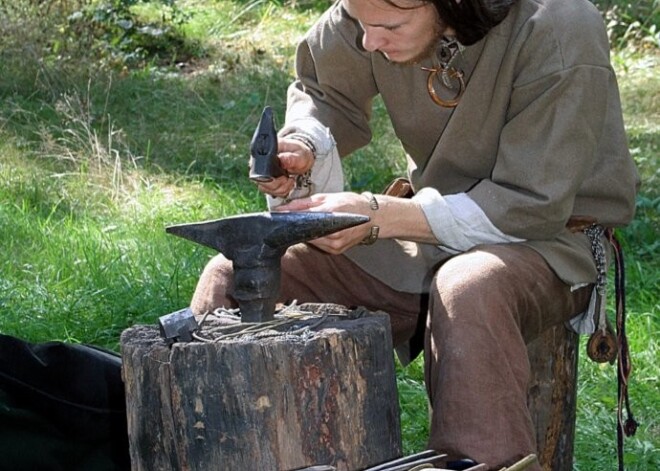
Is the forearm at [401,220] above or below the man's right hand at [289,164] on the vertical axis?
below

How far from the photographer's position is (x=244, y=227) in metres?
3.01

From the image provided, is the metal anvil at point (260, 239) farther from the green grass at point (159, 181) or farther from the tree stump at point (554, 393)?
the green grass at point (159, 181)

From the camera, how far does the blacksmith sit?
3.06 metres

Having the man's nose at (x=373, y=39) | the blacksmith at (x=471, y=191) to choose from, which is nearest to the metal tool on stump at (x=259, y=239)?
the blacksmith at (x=471, y=191)

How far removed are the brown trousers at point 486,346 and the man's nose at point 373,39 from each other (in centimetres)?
60

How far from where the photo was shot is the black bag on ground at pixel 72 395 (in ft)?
12.7

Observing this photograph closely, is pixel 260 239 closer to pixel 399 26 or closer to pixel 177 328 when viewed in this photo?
pixel 177 328

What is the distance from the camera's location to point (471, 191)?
3.38 meters

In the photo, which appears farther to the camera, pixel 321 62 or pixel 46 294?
pixel 46 294

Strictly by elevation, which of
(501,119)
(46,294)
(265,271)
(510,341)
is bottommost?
(46,294)

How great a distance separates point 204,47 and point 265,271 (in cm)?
671

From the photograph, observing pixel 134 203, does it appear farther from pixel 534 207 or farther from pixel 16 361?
pixel 534 207

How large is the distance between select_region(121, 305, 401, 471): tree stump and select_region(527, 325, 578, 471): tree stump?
77 cm

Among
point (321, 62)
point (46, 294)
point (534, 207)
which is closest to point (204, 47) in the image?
point (46, 294)
